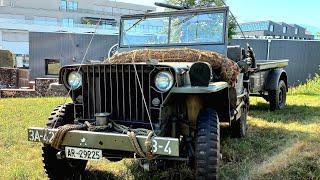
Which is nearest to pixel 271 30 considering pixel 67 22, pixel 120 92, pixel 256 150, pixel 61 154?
pixel 67 22

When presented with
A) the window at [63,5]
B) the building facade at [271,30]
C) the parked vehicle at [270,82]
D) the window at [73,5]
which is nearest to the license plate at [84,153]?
the parked vehicle at [270,82]

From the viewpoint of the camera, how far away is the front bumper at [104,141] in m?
3.98

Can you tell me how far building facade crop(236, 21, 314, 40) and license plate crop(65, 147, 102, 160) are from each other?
2296 cm

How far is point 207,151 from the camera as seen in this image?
13.8 ft

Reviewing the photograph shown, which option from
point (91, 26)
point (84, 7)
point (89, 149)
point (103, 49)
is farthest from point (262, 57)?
point (84, 7)

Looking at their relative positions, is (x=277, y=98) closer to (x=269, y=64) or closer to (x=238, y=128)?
(x=269, y=64)

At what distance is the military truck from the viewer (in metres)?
4.19

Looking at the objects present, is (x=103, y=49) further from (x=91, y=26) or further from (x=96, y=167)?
(x=91, y=26)

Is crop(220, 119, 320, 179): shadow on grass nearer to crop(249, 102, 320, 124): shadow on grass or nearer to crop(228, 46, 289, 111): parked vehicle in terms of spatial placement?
crop(249, 102, 320, 124): shadow on grass

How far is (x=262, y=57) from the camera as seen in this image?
21.0 m

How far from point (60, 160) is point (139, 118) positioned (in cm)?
120

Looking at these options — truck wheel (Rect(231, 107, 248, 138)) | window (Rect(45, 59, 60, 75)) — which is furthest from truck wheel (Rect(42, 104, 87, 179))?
window (Rect(45, 59, 60, 75))

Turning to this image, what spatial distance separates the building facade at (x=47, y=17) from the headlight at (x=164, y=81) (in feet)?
133

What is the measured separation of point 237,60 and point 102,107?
2655mm
